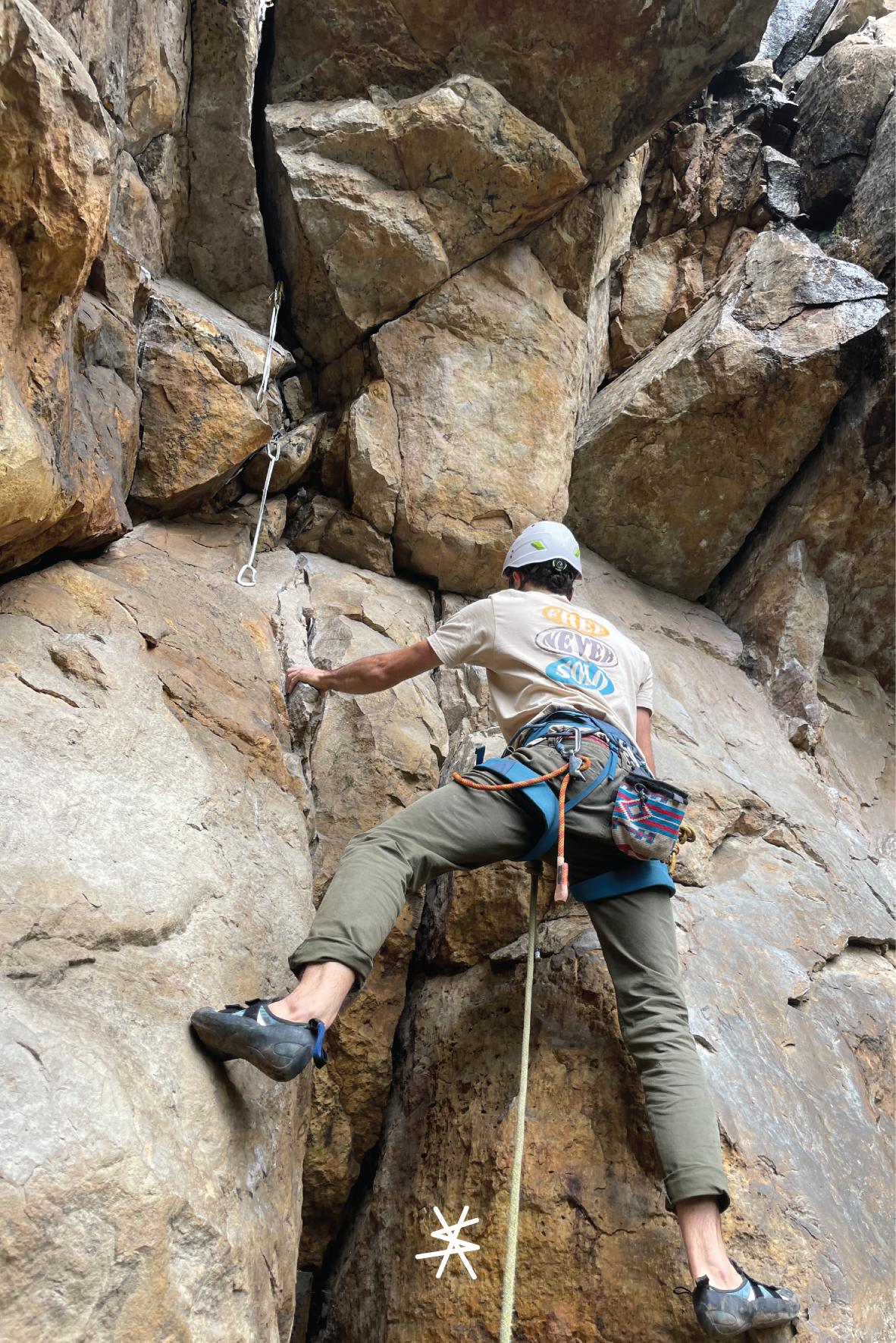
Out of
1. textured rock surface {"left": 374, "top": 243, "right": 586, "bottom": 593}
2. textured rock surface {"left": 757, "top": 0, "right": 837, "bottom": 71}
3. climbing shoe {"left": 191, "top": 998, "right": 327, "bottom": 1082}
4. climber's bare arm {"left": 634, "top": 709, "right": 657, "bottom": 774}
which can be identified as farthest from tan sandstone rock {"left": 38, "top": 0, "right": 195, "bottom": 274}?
textured rock surface {"left": 757, "top": 0, "right": 837, "bottom": 71}

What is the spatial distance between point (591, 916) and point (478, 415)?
3925 mm

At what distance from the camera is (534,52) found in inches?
220

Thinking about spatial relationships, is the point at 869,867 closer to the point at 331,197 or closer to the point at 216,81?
the point at 331,197

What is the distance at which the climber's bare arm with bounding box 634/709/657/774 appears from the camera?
362 centimetres

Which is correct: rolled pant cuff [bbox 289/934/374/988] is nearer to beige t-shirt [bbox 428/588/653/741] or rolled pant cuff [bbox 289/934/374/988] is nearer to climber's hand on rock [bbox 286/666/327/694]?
beige t-shirt [bbox 428/588/653/741]

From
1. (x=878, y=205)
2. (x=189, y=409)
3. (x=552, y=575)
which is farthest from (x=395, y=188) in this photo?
(x=878, y=205)

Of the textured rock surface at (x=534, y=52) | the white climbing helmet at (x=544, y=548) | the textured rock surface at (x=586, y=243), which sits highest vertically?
the textured rock surface at (x=534, y=52)

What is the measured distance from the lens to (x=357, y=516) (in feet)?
18.8

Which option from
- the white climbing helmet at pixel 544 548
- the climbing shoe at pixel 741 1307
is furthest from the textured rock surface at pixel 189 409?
the climbing shoe at pixel 741 1307

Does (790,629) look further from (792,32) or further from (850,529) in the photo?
(792,32)

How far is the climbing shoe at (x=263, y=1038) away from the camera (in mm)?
2062

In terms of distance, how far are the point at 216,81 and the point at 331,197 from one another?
3.13 feet

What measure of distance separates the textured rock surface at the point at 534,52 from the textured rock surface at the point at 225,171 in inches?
16.0

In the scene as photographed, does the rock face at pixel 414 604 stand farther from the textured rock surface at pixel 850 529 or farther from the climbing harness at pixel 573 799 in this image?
the climbing harness at pixel 573 799
